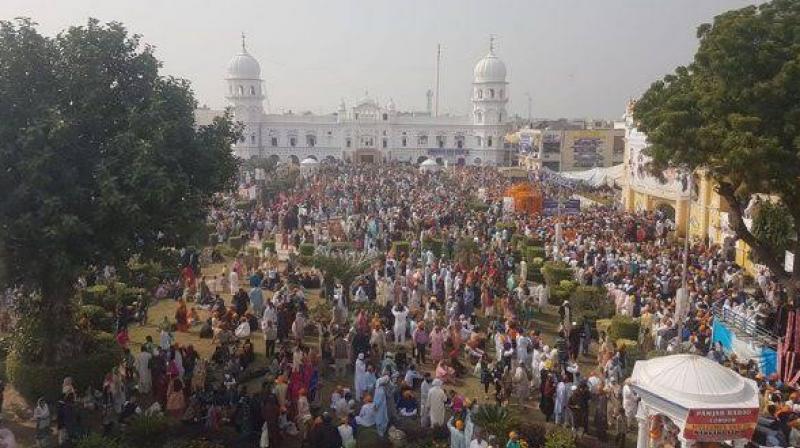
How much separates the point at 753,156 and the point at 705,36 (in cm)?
315

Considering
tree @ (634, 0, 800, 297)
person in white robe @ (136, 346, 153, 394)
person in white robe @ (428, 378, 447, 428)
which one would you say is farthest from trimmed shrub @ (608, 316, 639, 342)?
person in white robe @ (136, 346, 153, 394)

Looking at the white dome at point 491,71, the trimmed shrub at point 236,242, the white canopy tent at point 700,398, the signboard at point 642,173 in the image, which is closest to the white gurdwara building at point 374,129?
the white dome at point 491,71

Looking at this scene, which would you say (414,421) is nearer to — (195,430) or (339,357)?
(339,357)

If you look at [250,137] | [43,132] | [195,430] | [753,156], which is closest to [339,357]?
[195,430]

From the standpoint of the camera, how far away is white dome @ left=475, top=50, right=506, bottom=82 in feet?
245

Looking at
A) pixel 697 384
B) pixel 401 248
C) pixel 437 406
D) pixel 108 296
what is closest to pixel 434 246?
pixel 401 248

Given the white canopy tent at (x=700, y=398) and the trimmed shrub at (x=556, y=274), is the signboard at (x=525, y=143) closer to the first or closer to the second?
the trimmed shrub at (x=556, y=274)

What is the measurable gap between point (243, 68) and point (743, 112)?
65.5 metres

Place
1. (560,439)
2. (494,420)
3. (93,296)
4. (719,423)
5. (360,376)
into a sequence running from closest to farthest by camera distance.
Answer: (719,423)
(560,439)
(494,420)
(360,376)
(93,296)

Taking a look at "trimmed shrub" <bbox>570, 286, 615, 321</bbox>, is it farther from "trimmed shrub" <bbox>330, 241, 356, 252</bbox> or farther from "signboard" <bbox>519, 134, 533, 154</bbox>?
"signboard" <bbox>519, 134, 533, 154</bbox>

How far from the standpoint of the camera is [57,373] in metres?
9.92

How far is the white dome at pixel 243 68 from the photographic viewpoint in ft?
236

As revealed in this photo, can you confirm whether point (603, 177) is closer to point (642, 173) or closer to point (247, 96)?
point (642, 173)

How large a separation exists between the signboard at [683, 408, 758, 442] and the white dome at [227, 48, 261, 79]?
6930 centimetres
